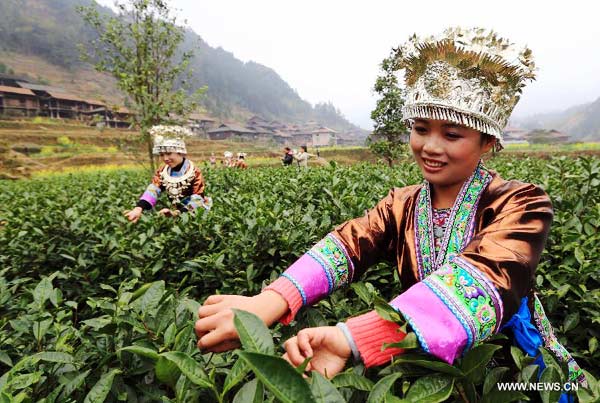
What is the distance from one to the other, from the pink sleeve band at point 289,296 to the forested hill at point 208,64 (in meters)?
41.7

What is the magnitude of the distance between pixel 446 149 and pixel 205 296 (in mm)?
1584

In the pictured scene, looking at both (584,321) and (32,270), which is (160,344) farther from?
(32,270)

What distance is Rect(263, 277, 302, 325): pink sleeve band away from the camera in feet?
3.59

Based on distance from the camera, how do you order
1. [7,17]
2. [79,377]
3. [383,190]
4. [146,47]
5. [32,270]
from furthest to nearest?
[7,17], [146,47], [383,190], [32,270], [79,377]

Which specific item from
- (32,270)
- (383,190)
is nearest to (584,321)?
(383,190)

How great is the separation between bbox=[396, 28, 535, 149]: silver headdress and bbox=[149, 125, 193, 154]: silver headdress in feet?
10.5

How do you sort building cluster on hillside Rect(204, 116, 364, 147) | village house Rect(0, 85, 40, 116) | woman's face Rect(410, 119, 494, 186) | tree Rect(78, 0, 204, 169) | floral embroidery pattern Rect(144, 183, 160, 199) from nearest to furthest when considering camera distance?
woman's face Rect(410, 119, 494, 186) < floral embroidery pattern Rect(144, 183, 160, 199) < tree Rect(78, 0, 204, 169) < village house Rect(0, 85, 40, 116) < building cluster on hillside Rect(204, 116, 364, 147)

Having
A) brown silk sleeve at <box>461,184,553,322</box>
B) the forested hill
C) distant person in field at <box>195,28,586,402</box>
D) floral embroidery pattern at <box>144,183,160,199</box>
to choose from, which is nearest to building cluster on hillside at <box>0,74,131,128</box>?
the forested hill

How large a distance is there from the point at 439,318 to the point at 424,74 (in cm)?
87

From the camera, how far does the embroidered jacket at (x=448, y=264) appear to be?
86 cm

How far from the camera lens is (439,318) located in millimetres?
846

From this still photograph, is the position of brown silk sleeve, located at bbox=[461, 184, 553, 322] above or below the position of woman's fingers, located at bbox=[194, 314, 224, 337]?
above

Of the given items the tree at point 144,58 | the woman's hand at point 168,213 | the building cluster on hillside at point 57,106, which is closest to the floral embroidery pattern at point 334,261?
the woman's hand at point 168,213

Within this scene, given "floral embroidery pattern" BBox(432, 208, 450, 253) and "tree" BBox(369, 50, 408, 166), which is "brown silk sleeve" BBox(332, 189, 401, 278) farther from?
"tree" BBox(369, 50, 408, 166)
